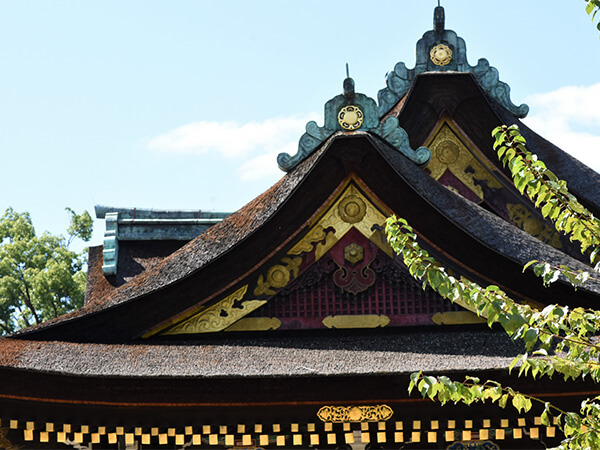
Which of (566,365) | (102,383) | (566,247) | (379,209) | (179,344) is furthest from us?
(566,247)

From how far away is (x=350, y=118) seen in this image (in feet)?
25.1

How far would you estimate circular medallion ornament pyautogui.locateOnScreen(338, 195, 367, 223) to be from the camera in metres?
7.66

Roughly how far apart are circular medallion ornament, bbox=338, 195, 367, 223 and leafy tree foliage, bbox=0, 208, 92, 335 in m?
24.9

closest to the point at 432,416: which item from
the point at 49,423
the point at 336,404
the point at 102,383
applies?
the point at 336,404

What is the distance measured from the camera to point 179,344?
281 inches

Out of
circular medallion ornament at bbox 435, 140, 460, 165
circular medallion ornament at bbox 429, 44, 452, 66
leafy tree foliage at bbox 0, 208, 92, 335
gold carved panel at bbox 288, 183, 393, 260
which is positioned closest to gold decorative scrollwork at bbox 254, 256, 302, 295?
gold carved panel at bbox 288, 183, 393, 260

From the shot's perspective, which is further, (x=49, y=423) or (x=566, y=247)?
(x=566, y=247)

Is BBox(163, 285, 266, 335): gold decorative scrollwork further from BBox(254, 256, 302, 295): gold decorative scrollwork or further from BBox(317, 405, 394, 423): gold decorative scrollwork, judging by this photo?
BBox(317, 405, 394, 423): gold decorative scrollwork

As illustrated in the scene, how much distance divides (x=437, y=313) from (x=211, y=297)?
2.13 m

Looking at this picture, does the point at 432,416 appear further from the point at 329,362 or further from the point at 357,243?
the point at 357,243

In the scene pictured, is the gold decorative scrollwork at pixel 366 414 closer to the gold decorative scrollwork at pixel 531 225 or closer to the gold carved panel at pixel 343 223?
the gold carved panel at pixel 343 223

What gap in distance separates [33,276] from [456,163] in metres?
24.6

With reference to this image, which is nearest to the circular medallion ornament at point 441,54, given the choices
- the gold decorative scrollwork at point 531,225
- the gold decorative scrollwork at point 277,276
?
the gold decorative scrollwork at point 531,225

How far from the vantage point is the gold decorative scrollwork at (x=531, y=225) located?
9.61 metres
